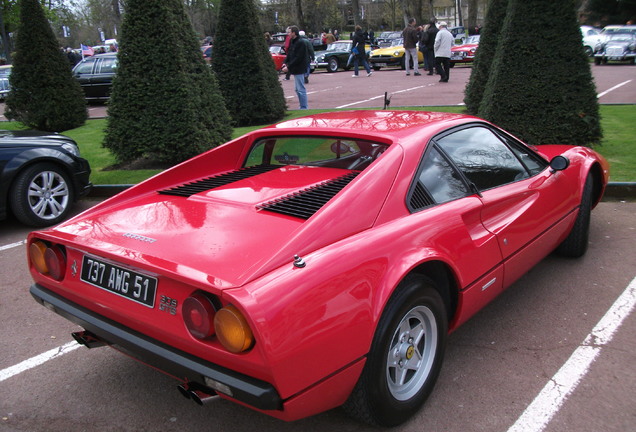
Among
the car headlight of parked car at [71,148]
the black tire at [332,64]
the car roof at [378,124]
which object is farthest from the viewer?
the black tire at [332,64]

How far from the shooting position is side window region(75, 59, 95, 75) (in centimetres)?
1845

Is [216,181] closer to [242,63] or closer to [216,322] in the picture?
[216,322]

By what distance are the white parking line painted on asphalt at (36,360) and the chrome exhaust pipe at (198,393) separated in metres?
1.62

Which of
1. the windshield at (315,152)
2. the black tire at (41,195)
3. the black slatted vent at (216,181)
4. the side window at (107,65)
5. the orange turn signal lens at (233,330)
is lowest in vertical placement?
the black tire at (41,195)

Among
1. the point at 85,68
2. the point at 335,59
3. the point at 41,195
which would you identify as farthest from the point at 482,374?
the point at 335,59

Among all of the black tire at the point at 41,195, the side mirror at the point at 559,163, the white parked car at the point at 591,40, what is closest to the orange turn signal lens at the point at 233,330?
the side mirror at the point at 559,163

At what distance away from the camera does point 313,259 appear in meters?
2.31

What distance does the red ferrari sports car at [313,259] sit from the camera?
2158 millimetres

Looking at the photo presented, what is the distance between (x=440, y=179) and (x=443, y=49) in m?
15.5

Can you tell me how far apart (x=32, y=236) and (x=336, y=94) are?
48.6 ft

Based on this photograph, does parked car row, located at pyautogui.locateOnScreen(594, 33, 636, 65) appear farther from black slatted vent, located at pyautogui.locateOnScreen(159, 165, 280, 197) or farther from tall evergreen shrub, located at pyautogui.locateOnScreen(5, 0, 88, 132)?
black slatted vent, located at pyautogui.locateOnScreen(159, 165, 280, 197)

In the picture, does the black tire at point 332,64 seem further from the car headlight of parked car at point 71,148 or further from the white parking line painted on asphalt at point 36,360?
the white parking line painted on asphalt at point 36,360

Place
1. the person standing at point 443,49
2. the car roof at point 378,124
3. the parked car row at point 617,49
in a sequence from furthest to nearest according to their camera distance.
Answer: the parked car row at point 617,49, the person standing at point 443,49, the car roof at point 378,124

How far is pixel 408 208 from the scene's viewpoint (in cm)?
280
